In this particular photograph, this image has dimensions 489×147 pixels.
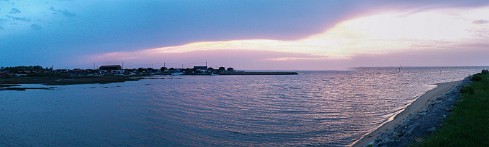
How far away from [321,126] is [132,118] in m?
13.3

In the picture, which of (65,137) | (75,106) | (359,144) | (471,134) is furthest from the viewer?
(75,106)

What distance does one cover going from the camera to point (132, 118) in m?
26.0

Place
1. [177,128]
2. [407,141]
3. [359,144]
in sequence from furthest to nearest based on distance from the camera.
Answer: [177,128] → [359,144] → [407,141]

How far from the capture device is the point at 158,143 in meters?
17.4

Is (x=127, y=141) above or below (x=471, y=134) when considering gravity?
below

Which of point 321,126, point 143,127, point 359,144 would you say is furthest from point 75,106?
point 359,144

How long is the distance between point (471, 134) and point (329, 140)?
6808 mm

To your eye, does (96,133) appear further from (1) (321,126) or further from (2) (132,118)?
(1) (321,126)

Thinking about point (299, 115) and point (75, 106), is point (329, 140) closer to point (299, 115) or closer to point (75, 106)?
point (299, 115)

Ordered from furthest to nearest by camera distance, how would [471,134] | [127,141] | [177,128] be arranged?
[177,128] → [127,141] → [471,134]

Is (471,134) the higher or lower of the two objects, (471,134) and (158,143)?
the higher

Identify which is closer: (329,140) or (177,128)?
(329,140)

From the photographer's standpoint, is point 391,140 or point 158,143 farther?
point 158,143

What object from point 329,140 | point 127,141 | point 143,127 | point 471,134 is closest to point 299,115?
point 329,140
